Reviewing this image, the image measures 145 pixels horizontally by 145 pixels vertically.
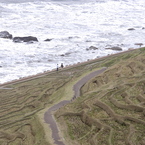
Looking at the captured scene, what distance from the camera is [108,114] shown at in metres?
26.5

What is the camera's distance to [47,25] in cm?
8319

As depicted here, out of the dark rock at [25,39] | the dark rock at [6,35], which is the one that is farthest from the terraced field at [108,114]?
the dark rock at [6,35]

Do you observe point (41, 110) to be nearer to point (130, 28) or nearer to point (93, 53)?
point (93, 53)

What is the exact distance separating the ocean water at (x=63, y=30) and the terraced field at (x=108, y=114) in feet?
53.8

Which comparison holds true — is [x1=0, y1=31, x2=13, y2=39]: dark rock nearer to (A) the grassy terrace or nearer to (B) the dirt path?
(A) the grassy terrace

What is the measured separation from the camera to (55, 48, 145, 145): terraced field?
22.8 meters

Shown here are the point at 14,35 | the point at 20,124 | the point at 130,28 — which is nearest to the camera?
the point at 20,124

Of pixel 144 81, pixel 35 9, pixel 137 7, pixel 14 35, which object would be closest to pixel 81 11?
pixel 35 9

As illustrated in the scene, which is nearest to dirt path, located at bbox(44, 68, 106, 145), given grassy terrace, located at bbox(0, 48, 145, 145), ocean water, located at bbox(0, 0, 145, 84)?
grassy terrace, located at bbox(0, 48, 145, 145)

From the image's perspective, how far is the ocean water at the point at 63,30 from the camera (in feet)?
175

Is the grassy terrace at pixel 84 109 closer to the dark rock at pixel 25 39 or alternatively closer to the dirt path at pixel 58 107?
the dirt path at pixel 58 107

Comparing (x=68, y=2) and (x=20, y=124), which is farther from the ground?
(x=68, y=2)

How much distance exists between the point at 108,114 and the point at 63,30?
177ft

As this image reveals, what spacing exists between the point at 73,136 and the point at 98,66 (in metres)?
22.1
